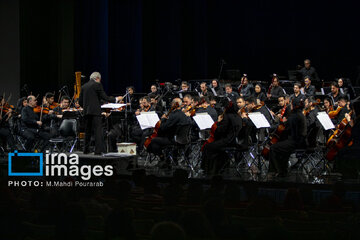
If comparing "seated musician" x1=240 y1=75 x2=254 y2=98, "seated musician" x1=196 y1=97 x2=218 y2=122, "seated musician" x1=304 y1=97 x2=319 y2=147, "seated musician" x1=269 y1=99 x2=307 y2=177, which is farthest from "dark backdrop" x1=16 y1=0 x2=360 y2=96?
"seated musician" x1=269 y1=99 x2=307 y2=177

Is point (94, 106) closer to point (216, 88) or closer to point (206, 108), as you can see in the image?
point (206, 108)

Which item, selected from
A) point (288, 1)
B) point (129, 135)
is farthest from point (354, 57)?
point (129, 135)

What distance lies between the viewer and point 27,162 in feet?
32.1

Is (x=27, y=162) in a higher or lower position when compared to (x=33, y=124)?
lower

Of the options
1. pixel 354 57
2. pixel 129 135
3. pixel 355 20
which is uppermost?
pixel 355 20

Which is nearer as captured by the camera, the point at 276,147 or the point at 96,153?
the point at 276,147

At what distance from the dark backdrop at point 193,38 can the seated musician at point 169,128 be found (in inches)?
234

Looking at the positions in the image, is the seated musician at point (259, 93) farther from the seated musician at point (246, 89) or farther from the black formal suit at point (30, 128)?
the black formal suit at point (30, 128)

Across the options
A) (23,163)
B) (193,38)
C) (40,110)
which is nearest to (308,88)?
(40,110)

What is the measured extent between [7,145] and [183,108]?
14.9 feet

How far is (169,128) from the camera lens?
867cm

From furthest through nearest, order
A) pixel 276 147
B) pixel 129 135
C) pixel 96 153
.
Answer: pixel 129 135 < pixel 96 153 < pixel 276 147

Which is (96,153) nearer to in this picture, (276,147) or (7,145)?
(276,147)

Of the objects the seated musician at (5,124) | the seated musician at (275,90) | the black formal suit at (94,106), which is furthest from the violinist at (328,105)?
the seated musician at (5,124)
